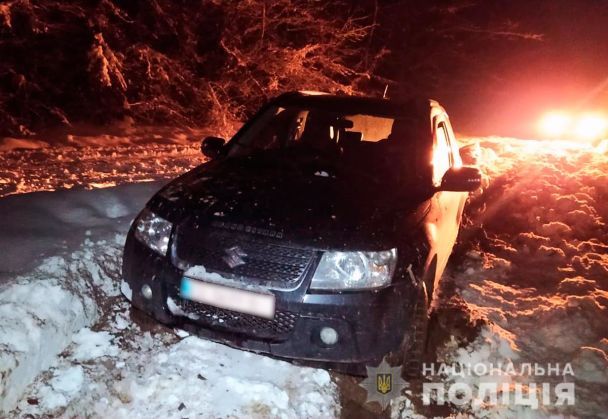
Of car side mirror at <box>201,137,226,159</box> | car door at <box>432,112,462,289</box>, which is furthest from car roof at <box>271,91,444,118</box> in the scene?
car side mirror at <box>201,137,226,159</box>

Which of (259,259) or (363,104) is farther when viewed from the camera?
(363,104)

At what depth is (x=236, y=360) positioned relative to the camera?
302cm

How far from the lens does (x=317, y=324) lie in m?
2.55

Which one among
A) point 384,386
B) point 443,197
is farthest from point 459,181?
point 384,386

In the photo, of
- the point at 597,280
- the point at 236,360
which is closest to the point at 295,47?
the point at 597,280

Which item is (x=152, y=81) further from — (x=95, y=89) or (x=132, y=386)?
(x=132, y=386)

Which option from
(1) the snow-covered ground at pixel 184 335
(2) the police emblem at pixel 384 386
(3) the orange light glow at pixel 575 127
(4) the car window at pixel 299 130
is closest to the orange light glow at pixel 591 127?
(3) the orange light glow at pixel 575 127

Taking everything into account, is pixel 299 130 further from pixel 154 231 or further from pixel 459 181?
pixel 154 231

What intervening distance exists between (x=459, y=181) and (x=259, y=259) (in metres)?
1.65

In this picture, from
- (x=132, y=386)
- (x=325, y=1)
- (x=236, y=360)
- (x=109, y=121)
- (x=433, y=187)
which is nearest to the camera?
(x=132, y=386)

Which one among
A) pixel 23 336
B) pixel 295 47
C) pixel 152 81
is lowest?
pixel 23 336

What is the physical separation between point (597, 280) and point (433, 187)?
2.53 metres

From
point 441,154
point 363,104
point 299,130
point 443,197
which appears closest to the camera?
point 443,197

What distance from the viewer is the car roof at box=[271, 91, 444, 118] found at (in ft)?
13.5
